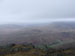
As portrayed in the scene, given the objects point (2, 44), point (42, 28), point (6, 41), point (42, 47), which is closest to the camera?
point (42, 47)

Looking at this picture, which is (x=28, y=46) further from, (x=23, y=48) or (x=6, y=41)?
(x=6, y=41)

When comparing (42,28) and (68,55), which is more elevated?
(42,28)

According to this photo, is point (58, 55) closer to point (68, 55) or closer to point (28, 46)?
point (68, 55)

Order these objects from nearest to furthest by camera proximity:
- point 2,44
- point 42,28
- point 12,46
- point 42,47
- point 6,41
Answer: point 42,47, point 12,46, point 2,44, point 6,41, point 42,28

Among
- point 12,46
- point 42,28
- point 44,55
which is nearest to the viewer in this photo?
point 44,55

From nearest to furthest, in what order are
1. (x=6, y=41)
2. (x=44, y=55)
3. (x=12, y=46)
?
(x=44, y=55) < (x=12, y=46) < (x=6, y=41)

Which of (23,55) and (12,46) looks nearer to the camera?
(23,55)

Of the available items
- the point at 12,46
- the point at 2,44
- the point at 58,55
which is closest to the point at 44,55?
the point at 58,55

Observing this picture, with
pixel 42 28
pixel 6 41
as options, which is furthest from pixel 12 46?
pixel 42 28

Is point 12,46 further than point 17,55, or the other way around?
point 12,46
